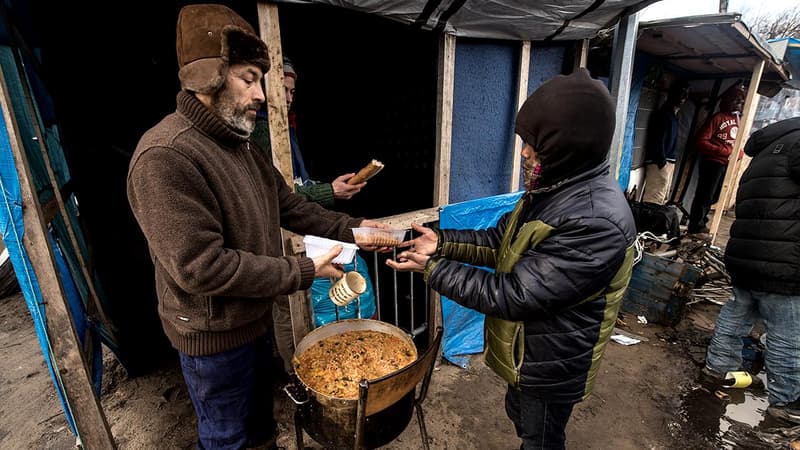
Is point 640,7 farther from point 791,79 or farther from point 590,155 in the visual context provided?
point 791,79

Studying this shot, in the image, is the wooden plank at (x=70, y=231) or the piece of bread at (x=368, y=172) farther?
the piece of bread at (x=368, y=172)

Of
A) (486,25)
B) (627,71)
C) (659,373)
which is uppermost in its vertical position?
(486,25)

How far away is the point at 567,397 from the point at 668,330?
3.73 metres

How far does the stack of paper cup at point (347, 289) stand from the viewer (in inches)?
74.2

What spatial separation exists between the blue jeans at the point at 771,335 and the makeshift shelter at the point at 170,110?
196cm

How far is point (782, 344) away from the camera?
296 centimetres

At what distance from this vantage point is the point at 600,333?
5.88 ft

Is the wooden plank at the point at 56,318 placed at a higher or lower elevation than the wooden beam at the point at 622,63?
lower

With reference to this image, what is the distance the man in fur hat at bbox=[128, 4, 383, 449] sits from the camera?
134cm

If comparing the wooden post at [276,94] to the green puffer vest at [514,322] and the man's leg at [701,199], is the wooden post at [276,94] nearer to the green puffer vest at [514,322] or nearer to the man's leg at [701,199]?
the green puffer vest at [514,322]

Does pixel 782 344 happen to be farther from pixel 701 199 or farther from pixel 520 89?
pixel 701 199

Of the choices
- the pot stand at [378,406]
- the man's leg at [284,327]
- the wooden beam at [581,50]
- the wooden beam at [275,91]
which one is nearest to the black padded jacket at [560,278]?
the pot stand at [378,406]

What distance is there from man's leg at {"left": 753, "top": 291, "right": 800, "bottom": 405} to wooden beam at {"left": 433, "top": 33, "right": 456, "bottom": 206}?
2.96 metres

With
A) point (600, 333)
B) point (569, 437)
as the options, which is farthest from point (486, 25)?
point (569, 437)
